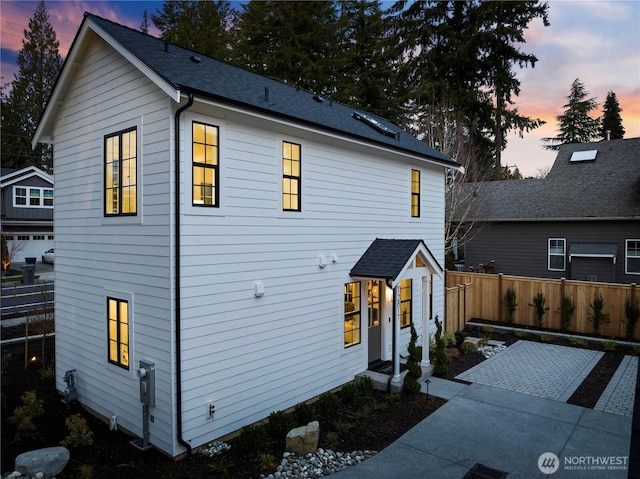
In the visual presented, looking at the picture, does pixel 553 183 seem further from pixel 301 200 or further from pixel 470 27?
pixel 301 200

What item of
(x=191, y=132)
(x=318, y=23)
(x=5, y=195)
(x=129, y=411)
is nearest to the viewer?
(x=191, y=132)

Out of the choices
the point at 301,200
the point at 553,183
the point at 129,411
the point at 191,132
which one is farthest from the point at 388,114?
the point at 129,411

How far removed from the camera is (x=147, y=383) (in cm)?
621

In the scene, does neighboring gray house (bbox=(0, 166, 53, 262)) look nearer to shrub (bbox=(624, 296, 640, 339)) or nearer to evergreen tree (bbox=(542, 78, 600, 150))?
shrub (bbox=(624, 296, 640, 339))

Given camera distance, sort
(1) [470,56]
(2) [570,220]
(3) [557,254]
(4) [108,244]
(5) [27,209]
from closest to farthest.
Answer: (4) [108,244], (2) [570,220], (3) [557,254], (1) [470,56], (5) [27,209]

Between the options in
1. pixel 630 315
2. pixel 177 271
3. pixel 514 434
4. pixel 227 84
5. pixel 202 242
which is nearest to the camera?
pixel 177 271

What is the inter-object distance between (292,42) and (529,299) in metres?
18.3

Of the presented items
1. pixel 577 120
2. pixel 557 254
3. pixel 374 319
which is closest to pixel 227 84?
pixel 374 319

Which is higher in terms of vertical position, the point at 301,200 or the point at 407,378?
the point at 301,200

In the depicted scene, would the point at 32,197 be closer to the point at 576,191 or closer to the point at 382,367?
the point at 382,367

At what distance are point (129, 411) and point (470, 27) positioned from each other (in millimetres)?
26249

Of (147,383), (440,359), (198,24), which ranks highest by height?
(198,24)

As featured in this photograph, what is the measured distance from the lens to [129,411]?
695 cm

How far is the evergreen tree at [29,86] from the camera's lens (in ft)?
119
